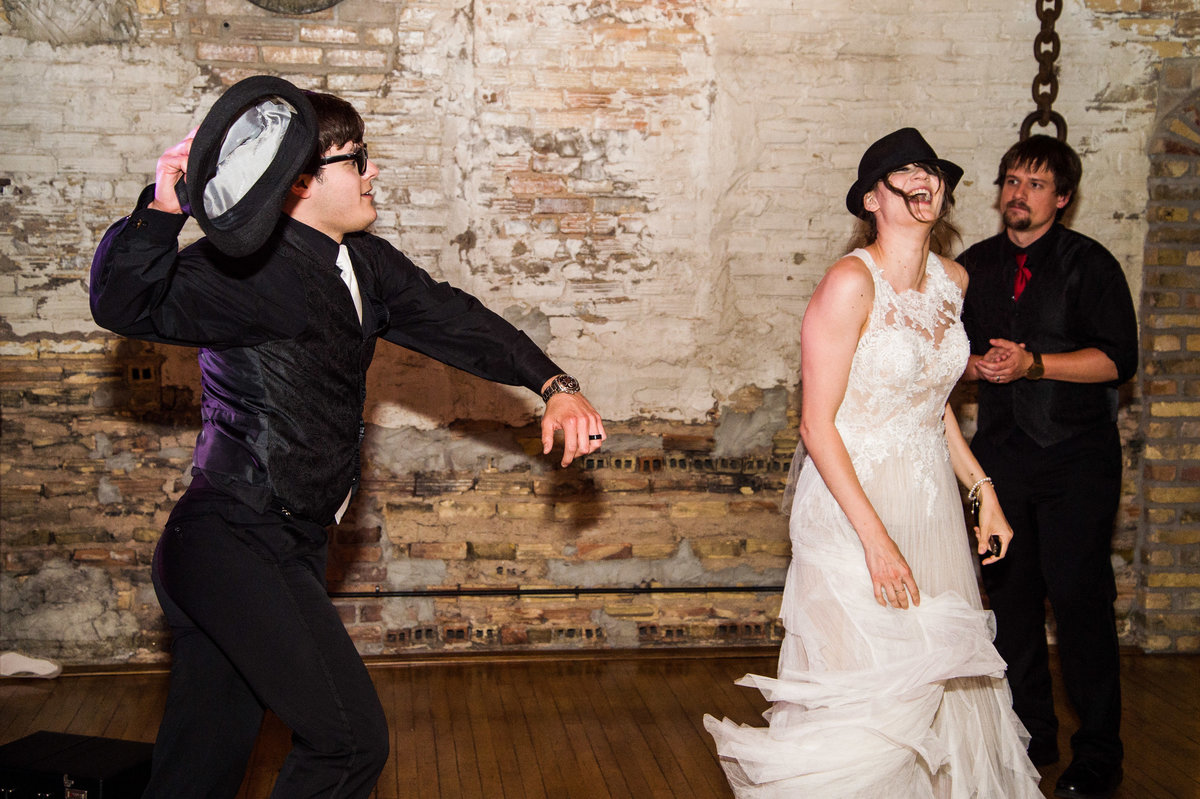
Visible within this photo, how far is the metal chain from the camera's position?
14.0 feet

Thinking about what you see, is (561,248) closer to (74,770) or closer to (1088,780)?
(74,770)

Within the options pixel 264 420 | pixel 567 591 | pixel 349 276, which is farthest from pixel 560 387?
pixel 567 591

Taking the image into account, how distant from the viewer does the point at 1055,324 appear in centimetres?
344

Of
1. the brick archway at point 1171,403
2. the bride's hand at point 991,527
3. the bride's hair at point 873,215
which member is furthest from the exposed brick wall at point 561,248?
the bride's hand at point 991,527

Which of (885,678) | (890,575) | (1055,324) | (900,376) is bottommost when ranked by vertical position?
(885,678)

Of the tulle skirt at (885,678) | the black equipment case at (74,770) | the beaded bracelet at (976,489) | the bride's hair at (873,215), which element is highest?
the bride's hair at (873,215)

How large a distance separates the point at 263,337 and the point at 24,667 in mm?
2544

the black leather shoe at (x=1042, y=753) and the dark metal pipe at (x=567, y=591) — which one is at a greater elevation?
the dark metal pipe at (x=567, y=591)

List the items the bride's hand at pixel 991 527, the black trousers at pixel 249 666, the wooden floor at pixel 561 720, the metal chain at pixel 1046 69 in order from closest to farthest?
the black trousers at pixel 249 666
the bride's hand at pixel 991 527
the wooden floor at pixel 561 720
the metal chain at pixel 1046 69

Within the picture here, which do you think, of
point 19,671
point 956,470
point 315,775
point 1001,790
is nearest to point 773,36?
point 956,470

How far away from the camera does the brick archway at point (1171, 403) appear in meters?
4.43

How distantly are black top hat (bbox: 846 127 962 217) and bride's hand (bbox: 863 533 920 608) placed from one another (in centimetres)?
85

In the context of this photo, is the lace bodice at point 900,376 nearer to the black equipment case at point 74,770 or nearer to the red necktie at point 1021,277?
the red necktie at point 1021,277

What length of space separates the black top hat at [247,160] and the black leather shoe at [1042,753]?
2.83 metres
